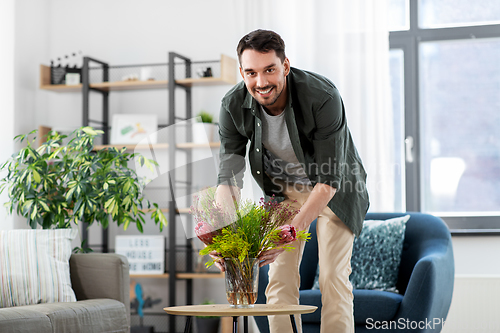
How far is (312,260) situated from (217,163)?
1.34 metres

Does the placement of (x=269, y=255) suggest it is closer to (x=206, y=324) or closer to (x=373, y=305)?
(x=373, y=305)

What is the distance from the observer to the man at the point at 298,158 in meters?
1.75

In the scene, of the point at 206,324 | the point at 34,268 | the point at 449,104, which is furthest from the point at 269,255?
the point at 449,104

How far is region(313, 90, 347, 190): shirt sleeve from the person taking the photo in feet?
6.09

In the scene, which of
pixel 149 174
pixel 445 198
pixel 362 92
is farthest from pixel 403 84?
pixel 149 174

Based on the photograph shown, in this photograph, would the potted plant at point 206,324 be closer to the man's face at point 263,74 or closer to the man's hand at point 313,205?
the man's hand at point 313,205

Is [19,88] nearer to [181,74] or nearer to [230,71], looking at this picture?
[181,74]

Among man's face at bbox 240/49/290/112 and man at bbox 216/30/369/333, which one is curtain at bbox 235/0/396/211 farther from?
man's face at bbox 240/49/290/112

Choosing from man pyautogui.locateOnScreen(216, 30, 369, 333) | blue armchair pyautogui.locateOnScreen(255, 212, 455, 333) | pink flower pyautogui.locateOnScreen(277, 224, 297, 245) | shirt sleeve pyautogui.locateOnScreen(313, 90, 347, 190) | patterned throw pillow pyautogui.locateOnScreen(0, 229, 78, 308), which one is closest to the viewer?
pink flower pyautogui.locateOnScreen(277, 224, 297, 245)

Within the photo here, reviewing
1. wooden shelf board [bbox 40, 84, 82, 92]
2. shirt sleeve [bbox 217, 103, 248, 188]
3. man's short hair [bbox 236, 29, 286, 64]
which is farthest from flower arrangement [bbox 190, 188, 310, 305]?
wooden shelf board [bbox 40, 84, 82, 92]

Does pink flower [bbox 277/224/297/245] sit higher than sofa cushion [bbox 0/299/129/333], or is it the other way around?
pink flower [bbox 277/224/297/245]

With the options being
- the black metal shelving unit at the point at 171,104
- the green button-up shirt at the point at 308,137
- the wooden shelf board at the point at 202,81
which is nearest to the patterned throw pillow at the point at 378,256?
the green button-up shirt at the point at 308,137

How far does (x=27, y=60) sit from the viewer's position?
3791 millimetres

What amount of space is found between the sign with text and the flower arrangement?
2007 mm
